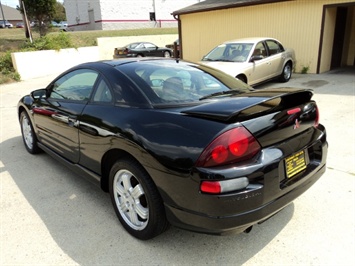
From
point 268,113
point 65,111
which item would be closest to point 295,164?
point 268,113

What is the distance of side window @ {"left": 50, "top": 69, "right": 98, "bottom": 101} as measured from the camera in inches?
127

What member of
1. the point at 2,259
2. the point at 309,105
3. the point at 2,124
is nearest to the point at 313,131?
the point at 309,105

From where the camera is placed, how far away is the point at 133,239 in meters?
2.64

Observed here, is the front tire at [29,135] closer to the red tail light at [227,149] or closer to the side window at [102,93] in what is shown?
the side window at [102,93]

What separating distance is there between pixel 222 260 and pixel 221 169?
846 mm

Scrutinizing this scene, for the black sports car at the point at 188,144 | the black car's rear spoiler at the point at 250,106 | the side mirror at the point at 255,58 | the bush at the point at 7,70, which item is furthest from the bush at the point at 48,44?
the black car's rear spoiler at the point at 250,106

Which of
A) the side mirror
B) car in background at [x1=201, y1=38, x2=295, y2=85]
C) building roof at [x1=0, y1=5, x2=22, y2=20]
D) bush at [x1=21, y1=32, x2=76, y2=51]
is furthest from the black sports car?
building roof at [x1=0, y1=5, x2=22, y2=20]

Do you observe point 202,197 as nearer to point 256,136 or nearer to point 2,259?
point 256,136

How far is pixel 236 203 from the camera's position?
6.54 feet

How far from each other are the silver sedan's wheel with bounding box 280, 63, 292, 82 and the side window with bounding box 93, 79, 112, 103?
819 cm

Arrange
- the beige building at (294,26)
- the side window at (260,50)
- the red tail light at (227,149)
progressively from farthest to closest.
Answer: the beige building at (294,26), the side window at (260,50), the red tail light at (227,149)

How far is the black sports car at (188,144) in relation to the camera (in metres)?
2.02

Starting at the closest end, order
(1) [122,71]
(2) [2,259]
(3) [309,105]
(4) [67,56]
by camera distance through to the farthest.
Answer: (2) [2,259] < (3) [309,105] < (1) [122,71] < (4) [67,56]

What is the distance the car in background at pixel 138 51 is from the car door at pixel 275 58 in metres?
10.9
